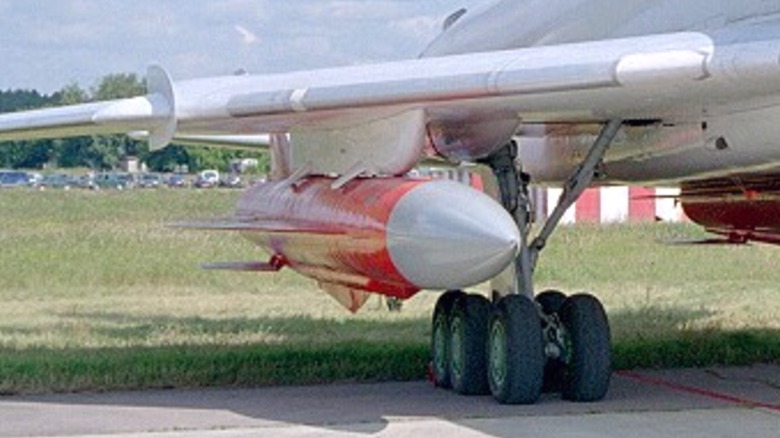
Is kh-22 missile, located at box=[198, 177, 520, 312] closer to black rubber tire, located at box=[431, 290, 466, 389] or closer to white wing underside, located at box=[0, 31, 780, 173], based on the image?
white wing underside, located at box=[0, 31, 780, 173]

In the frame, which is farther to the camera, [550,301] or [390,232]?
[550,301]

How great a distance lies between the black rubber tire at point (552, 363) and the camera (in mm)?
11273

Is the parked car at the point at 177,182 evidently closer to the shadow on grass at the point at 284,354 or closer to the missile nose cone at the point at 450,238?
the shadow on grass at the point at 284,354

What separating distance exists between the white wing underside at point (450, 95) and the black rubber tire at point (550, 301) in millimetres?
1125

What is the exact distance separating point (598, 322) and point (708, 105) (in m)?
1.58

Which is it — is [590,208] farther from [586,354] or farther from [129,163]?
[129,163]

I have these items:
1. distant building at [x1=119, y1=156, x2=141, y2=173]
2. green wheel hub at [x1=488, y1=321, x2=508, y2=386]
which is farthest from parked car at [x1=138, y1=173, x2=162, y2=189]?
green wheel hub at [x1=488, y1=321, x2=508, y2=386]

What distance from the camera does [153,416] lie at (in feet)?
35.0

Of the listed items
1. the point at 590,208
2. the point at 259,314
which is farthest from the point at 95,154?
the point at 259,314

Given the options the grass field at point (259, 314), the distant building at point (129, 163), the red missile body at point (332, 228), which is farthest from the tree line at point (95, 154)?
the red missile body at point (332, 228)

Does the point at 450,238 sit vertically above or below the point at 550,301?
above

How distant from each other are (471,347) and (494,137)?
1.39 meters

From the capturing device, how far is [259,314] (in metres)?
18.4

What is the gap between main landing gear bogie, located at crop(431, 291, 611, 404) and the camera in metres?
10.9
